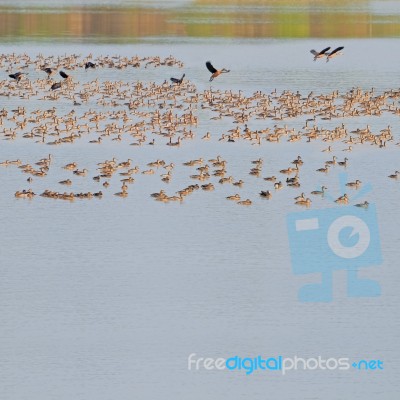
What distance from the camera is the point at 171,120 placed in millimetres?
32219

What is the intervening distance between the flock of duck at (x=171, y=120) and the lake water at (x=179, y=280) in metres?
0.20

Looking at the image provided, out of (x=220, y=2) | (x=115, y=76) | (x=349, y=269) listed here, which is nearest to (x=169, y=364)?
(x=349, y=269)

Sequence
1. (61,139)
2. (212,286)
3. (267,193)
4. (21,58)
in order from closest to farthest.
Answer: (212,286) → (267,193) → (61,139) → (21,58)

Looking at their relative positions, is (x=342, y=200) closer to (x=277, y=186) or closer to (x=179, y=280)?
(x=277, y=186)

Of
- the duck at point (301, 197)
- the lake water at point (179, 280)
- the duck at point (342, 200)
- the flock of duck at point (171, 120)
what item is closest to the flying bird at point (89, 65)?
the flock of duck at point (171, 120)

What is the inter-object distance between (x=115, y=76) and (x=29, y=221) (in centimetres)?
2040

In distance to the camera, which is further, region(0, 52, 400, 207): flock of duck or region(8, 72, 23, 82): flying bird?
region(8, 72, 23, 82): flying bird

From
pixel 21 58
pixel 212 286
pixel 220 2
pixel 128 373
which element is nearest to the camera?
pixel 128 373

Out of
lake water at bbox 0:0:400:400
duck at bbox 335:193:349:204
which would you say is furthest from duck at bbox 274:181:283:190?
duck at bbox 335:193:349:204

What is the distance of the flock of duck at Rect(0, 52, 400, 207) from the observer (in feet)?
84.9

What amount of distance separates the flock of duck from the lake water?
0.66 ft

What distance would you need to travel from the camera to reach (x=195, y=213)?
76.0ft

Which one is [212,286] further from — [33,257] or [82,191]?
[82,191]

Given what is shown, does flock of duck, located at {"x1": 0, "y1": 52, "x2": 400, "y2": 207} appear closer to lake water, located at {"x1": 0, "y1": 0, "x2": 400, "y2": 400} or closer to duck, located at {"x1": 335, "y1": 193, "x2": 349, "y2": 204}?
duck, located at {"x1": 335, "y1": 193, "x2": 349, "y2": 204}
